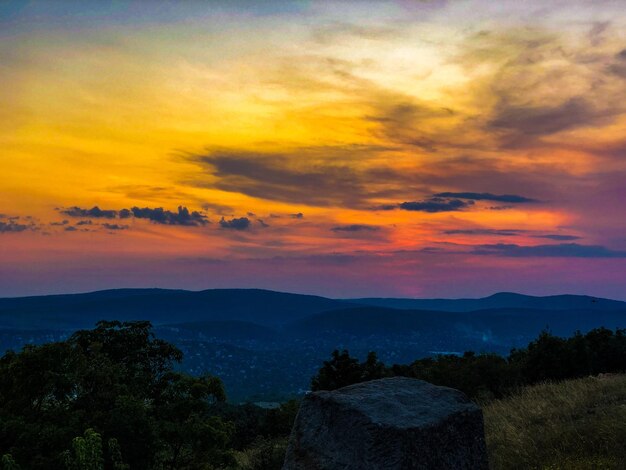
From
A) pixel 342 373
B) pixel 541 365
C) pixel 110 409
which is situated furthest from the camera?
pixel 342 373

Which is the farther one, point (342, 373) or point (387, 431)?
point (342, 373)

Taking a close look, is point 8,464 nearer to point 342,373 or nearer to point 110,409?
point 110,409

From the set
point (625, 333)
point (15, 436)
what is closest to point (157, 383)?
point (15, 436)

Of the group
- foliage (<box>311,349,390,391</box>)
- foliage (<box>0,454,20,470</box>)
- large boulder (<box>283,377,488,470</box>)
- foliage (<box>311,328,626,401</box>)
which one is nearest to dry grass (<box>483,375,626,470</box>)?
large boulder (<box>283,377,488,470</box>)

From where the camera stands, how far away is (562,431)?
16.3 meters

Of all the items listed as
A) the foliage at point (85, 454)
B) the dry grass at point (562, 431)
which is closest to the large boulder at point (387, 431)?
the dry grass at point (562, 431)

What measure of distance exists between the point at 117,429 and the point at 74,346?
4042 millimetres

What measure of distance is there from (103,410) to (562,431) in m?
16.7

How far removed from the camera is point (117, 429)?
21.0 metres

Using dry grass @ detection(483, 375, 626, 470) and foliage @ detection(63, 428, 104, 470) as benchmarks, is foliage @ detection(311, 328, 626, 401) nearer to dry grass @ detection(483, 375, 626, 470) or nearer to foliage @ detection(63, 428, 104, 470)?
dry grass @ detection(483, 375, 626, 470)

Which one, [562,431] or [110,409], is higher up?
[562,431]

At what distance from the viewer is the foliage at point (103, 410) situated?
19453mm

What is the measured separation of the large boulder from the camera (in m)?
11.1

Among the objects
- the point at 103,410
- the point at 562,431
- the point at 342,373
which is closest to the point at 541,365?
the point at 342,373
